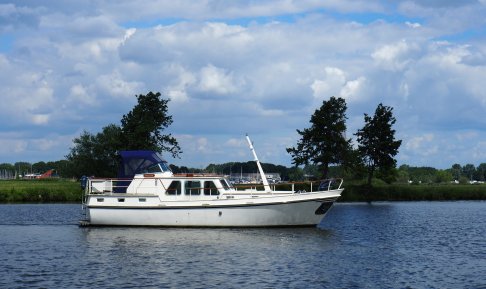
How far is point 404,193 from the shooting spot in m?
102

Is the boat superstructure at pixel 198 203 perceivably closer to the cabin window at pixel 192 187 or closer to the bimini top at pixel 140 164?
the cabin window at pixel 192 187

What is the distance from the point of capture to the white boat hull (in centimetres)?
4975

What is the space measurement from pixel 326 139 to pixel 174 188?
47.6 m

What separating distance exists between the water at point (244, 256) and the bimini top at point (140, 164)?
5.23 m

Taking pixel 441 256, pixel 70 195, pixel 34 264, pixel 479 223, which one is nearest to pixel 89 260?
pixel 34 264

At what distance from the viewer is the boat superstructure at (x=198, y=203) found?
163 feet

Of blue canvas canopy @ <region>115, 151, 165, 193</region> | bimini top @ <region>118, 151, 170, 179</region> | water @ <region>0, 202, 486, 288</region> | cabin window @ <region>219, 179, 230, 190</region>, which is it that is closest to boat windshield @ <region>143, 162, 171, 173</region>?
bimini top @ <region>118, 151, 170, 179</region>

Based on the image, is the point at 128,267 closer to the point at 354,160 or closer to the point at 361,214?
the point at 361,214

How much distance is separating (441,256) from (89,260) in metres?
19.6

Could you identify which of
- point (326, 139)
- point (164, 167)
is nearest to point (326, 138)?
point (326, 139)

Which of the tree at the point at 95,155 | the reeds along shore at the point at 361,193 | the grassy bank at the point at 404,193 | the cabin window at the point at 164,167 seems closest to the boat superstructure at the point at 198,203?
the cabin window at the point at 164,167

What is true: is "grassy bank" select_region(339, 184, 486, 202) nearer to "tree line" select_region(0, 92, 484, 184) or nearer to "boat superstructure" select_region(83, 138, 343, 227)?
"tree line" select_region(0, 92, 484, 184)

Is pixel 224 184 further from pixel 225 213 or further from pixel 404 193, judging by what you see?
pixel 404 193

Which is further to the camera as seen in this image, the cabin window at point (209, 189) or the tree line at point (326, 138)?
the tree line at point (326, 138)
